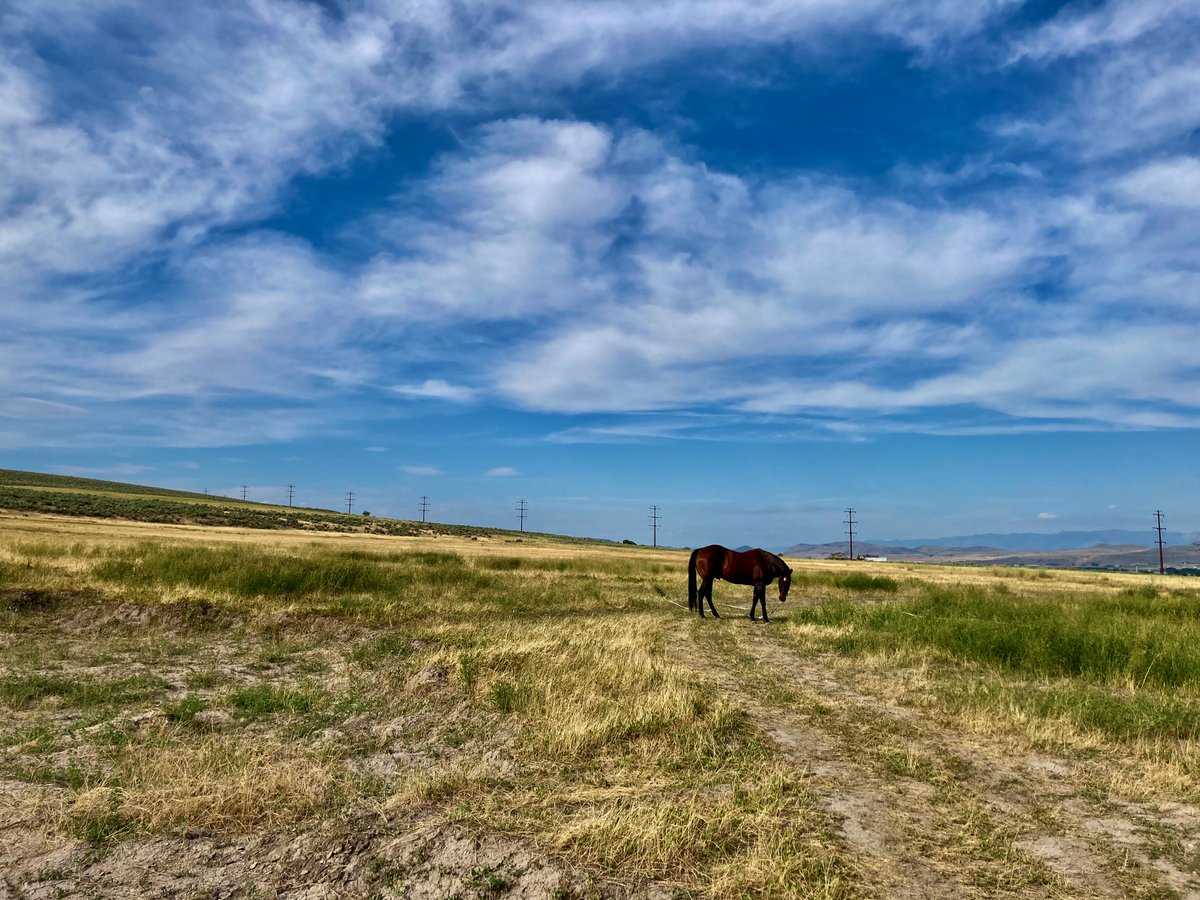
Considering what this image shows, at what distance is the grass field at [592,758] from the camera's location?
479cm

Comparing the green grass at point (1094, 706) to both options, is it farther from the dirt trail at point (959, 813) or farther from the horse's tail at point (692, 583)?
the horse's tail at point (692, 583)

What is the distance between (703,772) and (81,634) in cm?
1380

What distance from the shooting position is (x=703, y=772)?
6.53 meters

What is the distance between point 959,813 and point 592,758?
3.33m

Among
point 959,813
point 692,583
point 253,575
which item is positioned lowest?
point 959,813

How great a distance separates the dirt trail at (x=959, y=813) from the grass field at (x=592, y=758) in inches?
1.3

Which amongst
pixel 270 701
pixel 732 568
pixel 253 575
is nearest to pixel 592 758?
pixel 270 701

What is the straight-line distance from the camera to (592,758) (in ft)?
22.8

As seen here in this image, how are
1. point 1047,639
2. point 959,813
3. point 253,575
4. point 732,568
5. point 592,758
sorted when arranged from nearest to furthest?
point 959,813
point 592,758
point 1047,639
point 253,575
point 732,568

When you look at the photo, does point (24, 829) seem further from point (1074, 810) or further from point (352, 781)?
point (1074, 810)

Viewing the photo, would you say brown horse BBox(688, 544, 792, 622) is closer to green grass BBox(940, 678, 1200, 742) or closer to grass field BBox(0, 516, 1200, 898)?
grass field BBox(0, 516, 1200, 898)

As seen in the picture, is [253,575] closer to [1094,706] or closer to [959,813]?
[959,813]

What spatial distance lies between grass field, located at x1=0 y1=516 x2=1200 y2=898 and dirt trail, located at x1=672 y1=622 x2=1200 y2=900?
0.11ft

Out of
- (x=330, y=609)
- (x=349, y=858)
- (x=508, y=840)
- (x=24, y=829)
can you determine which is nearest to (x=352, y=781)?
(x=349, y=858)
